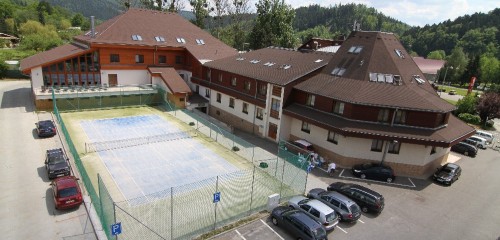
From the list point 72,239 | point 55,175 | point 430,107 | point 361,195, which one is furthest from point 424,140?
point 55,175

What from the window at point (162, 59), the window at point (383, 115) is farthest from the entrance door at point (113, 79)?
the window at point (383, 115)

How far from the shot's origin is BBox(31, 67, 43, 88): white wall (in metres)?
39.8

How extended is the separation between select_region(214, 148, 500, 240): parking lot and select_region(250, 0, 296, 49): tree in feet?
166

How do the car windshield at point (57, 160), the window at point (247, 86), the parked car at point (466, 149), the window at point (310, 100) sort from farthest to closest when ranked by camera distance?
the window at point (247, 86) < the parked car at point (466, 149) < the window at point (310, 100) < the car windshield at point (57, 160)

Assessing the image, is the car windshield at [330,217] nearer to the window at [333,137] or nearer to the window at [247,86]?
the window at [333,137]

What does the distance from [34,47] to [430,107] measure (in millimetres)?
92029

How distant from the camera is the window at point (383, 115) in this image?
Result: 1115 inches

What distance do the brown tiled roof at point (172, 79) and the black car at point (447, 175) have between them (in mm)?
30749

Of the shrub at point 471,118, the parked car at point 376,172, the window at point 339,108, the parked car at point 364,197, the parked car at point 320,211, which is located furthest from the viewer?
the shrub at point 471,118

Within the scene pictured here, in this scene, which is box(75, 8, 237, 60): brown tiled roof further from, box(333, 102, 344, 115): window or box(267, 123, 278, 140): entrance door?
box(333, 102, 344, 115): window

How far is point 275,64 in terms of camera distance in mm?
38250

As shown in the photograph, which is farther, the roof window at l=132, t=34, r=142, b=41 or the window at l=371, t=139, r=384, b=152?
the roof window at l=132, t=34, r=142, b=41

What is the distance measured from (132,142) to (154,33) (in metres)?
25.1

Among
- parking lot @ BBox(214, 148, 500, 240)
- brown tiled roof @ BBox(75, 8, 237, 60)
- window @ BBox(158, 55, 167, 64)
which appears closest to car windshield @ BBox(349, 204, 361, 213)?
parking lot @ BBox(214, 148, 500, 240)
